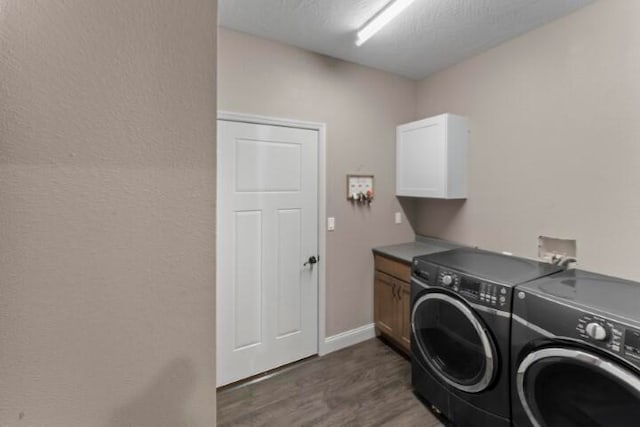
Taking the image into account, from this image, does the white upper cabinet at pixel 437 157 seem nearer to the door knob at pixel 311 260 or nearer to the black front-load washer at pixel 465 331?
the black front-load washer at pixel 465 331

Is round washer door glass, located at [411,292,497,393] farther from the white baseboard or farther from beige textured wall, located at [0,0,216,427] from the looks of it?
beige textured wall, located at [0,0,216,427]

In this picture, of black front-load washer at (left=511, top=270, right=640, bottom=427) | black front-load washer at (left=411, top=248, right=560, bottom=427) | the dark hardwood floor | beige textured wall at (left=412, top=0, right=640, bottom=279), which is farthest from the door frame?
black front-load washer at (left=511, top=270, right=640, bottom=427)

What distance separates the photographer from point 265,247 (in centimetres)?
244

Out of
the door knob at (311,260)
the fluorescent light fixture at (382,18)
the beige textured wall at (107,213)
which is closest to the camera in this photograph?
the beige textured wall at (107,213)

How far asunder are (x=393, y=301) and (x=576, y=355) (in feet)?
5.05

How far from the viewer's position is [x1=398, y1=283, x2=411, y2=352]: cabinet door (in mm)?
2531

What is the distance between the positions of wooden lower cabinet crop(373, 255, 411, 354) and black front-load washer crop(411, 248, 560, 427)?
1.34 feet

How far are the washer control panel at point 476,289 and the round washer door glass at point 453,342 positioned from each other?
2.9 inches

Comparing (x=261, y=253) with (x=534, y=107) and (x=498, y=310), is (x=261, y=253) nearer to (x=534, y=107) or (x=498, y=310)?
(x=498, y=310)

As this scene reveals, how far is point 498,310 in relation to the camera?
1.58 metres

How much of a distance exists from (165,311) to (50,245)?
0.22 meters

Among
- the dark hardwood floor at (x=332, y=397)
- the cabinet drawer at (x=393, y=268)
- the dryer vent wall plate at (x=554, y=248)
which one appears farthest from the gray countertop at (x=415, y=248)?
the dark hardwood floor at (x=332, y=397)

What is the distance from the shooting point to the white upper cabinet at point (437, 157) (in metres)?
2.57

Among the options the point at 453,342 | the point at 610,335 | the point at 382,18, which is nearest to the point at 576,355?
the point at 610,335
